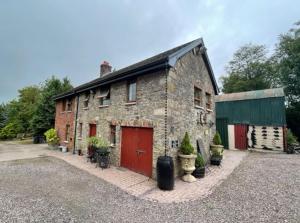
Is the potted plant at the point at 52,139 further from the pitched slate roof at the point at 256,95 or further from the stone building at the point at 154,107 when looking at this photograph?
the pitched slate roof at the point at 256,95

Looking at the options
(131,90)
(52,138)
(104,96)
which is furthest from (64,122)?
(131,90)

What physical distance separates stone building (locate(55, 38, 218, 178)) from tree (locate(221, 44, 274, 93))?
2216cm

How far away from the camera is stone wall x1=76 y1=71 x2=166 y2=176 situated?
6.84 metres

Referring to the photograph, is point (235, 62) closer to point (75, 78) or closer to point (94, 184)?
point (75, 78)

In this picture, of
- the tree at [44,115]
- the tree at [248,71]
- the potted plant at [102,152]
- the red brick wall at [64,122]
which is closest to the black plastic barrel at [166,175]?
the potted plant at [102,152]

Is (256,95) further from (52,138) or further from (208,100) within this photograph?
(52,138)

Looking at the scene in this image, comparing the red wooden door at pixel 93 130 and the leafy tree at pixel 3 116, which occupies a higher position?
the leafy tree at pixel 3 116

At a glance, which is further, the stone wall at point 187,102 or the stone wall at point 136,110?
the stone wall at point 187,102

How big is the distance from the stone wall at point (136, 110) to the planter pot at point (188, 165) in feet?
3.62

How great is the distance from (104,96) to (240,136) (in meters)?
14.0

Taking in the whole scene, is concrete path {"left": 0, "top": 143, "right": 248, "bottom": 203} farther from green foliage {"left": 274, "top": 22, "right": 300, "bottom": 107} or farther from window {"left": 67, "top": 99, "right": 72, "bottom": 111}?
green foliage {"left": 274, "top": 22, "right": 300, "bottom": 107}

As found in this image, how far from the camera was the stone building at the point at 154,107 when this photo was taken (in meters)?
6.83

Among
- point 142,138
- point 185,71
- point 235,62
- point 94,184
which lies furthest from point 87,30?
point 235,62

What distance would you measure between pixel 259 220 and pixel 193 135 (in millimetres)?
5158
